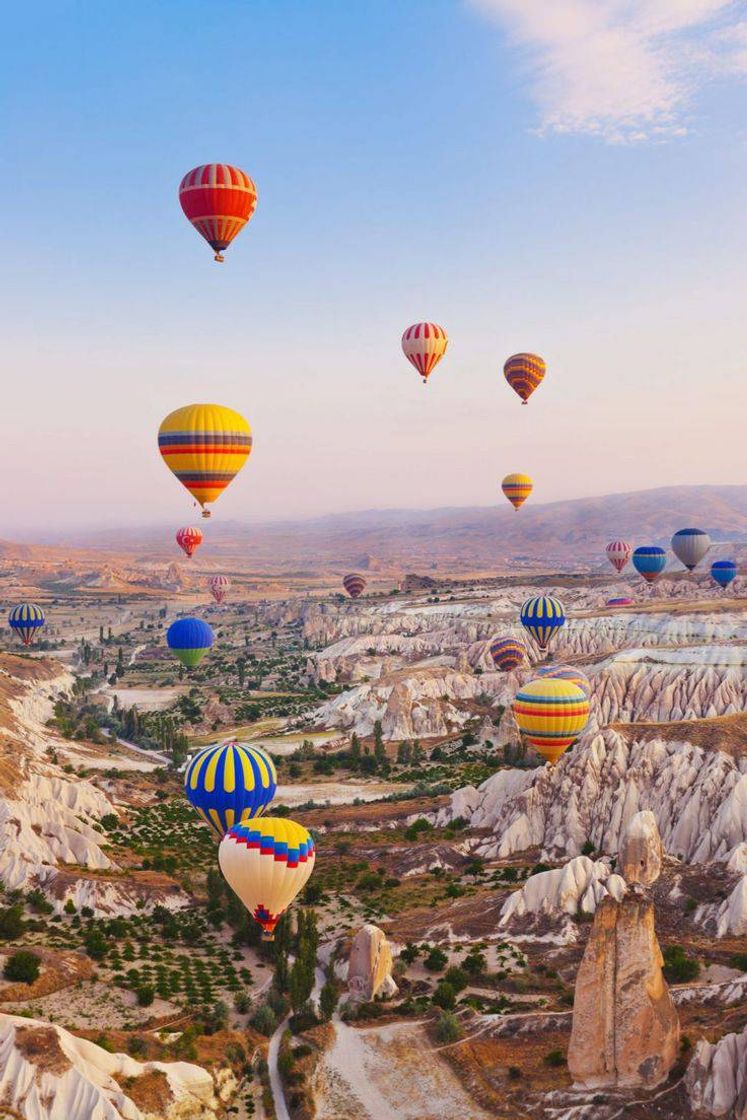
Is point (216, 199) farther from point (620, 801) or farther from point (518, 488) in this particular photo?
point (518, 488)

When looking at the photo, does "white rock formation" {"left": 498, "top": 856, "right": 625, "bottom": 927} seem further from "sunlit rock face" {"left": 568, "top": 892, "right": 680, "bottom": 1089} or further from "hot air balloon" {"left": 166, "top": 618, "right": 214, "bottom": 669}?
"hot air balloon" {"left": 166, "top": 618, "right": 214, "bottom": 669}

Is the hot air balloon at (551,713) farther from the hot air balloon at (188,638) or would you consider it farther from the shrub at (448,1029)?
the hot air balloon at (188,638)

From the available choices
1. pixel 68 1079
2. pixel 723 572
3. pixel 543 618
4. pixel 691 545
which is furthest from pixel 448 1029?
pixel 723 572

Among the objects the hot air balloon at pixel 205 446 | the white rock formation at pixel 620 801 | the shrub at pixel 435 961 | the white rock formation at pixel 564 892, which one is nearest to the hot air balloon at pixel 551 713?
the white rock formation at pixel 620 801

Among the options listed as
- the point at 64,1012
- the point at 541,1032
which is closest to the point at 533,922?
the point at 541,1032

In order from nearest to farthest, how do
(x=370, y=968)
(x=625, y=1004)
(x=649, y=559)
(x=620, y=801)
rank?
(x=625, y=1004)
(x=370, y=968)
(x=620, y=801)
(x=649, y=559)

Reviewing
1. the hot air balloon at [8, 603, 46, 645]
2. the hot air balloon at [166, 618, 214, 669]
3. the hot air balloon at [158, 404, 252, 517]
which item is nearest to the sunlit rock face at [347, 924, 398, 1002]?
the hot air balloon at [158, 404, 252, 517]

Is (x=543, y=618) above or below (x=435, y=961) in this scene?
above

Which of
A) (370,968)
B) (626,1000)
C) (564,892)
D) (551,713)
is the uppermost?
(551,713)

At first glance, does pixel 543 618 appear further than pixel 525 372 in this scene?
Yes
